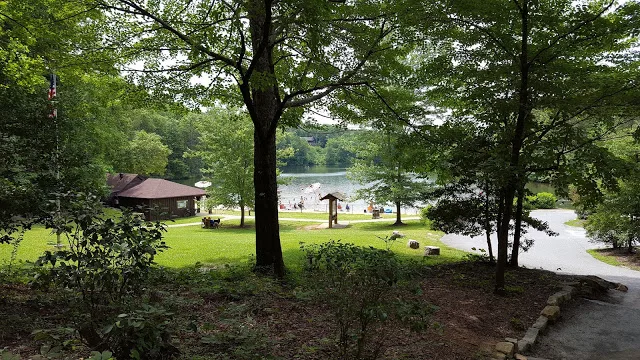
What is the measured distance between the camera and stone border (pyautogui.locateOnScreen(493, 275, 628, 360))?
14.5 feet

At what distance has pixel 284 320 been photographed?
15.2ft

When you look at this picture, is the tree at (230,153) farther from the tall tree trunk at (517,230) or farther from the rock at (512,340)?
the rock at (512,340)

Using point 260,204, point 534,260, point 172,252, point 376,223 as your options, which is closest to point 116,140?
point 172,252

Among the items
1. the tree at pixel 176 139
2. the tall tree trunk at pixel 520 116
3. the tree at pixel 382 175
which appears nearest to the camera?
the tall tree trunk at pixel 520 116

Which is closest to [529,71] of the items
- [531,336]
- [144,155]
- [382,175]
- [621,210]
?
[531,336]

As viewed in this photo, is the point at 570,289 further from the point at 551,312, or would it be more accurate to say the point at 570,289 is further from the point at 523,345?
the point at 523,345

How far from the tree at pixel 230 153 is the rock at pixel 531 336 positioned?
55.5ft

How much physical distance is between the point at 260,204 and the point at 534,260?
340 inches

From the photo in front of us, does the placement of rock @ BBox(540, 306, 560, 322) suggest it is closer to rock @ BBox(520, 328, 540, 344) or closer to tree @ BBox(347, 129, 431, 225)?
rock @ BBox(520, 328, 540, 344)

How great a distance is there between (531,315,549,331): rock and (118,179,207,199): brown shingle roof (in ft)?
79.1

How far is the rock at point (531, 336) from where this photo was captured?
4.86 meters

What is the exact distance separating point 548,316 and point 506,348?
1824 millimetres

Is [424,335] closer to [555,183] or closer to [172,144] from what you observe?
[555,183]

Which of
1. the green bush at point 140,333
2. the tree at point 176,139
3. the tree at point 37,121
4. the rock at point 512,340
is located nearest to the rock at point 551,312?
the rock at point 512,340
